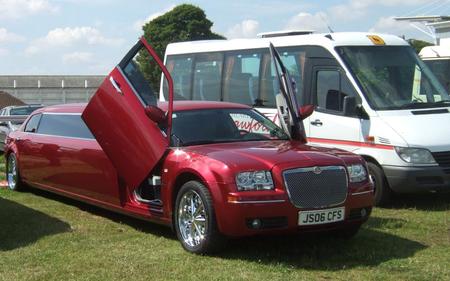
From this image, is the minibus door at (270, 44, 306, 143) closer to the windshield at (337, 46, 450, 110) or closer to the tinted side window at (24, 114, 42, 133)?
the windshield at (337, 46, 450, 110)

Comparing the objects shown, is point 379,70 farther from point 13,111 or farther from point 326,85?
point 13,111

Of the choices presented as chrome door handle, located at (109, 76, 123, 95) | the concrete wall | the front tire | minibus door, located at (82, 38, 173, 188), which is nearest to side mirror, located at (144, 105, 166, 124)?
minibus door, located at (82, 38, 173, 188)

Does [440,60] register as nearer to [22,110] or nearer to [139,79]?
[139,79]

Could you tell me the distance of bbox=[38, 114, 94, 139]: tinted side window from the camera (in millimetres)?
8930

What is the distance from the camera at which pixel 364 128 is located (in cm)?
925

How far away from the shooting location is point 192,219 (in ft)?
21.4

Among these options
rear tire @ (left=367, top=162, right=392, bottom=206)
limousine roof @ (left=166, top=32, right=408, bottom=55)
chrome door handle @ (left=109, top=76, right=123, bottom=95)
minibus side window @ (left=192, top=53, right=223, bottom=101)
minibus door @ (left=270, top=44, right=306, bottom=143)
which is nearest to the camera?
chrome door handle @ (left=109, top=76, right=123, bottom=95)

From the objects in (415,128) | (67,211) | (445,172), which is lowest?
(67,211)

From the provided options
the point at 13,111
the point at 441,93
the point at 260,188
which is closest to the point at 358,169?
the point at 260,188

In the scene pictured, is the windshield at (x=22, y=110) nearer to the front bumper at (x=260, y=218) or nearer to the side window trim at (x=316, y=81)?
the side window trim at (x=316, y=81)

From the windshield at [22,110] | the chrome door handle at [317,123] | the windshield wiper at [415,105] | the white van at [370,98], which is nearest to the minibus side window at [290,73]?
the white van at [370,98]

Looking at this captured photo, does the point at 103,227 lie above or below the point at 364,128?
below

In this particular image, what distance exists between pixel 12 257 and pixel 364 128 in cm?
510

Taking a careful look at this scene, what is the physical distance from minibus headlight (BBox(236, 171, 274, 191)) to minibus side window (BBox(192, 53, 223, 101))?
6335 millimetres
